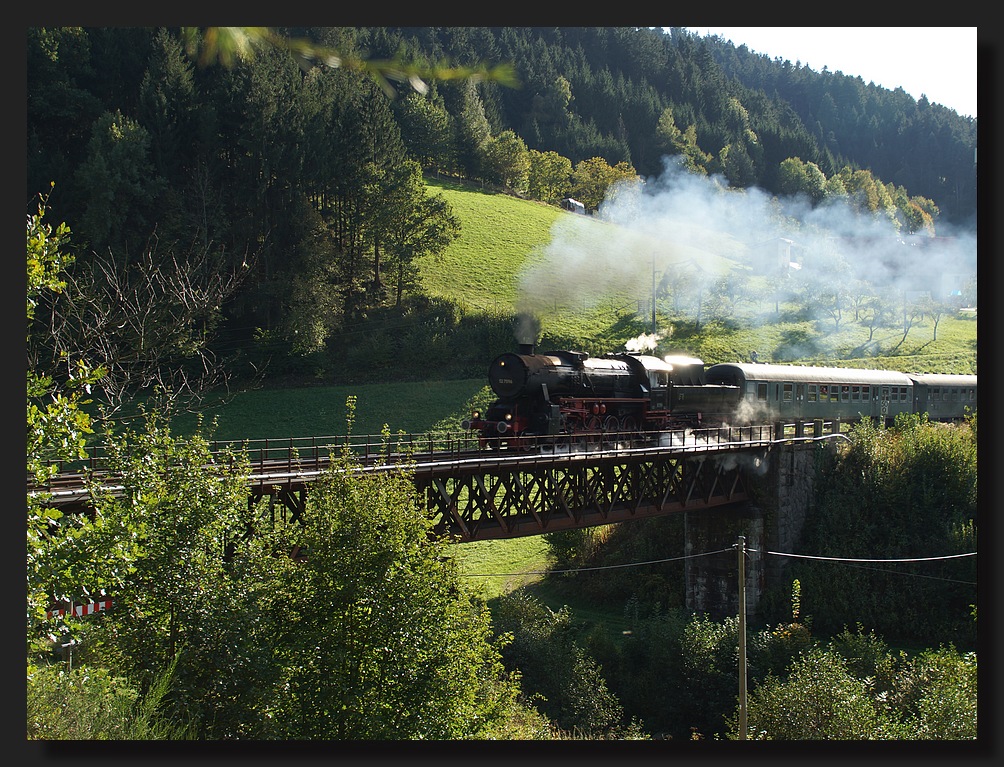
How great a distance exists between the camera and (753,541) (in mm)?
32906

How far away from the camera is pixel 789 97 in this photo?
550 ft

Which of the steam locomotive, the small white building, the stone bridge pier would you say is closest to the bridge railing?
the steam locomotive

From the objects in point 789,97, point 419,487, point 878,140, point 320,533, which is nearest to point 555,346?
point 419,487

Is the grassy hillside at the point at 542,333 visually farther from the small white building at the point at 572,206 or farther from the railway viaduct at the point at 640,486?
the railway viaduct at the point at 640,486

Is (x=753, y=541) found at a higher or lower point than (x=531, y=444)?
lower

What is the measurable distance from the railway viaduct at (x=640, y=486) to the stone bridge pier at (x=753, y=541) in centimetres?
4

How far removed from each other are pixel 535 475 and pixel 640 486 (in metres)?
7.09

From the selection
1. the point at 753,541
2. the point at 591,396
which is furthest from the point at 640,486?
the point at 753,541

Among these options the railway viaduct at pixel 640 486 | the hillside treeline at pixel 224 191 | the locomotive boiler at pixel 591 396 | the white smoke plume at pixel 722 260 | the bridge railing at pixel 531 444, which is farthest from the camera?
the white smoke plume at pixel 722 260

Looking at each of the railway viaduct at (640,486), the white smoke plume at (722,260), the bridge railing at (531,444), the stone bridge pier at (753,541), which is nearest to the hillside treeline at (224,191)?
the bridge railing at (531,444)

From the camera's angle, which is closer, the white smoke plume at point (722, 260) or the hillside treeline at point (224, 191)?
the hillside treeline at point (224, 191)

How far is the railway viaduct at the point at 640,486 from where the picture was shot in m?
21.0

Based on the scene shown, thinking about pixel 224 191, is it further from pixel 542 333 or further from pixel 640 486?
pixel 640 486

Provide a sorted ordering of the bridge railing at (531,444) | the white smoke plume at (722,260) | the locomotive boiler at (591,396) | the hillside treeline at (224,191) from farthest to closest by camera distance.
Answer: the white smoke plume at (722,260) < the hillside treeline at (224,191) < the locomotive boiler at (591,396) < the bridge railing at (531,444)
